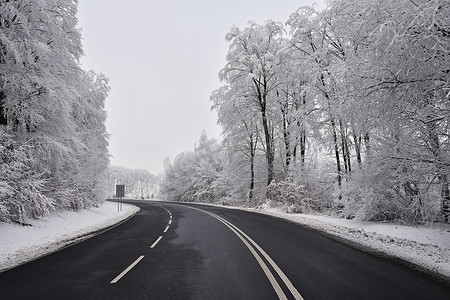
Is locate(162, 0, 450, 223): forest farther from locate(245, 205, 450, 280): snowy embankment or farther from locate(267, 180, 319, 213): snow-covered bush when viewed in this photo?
locate(245, 205, 450, 280): snowy embankment

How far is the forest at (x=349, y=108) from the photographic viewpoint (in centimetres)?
582

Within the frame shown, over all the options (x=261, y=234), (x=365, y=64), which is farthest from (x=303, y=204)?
(x=365, y=64)

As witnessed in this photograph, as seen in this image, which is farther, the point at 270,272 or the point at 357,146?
the point at 357,146

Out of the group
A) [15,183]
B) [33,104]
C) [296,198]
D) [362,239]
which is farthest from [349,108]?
[33,104]

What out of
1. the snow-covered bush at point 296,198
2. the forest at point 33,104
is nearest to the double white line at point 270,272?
the forest at point 33,104

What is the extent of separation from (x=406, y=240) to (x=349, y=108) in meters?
4.92

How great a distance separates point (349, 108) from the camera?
7.47m

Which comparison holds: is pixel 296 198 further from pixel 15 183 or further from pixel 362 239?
pixel 15 183

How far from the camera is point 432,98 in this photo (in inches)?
263

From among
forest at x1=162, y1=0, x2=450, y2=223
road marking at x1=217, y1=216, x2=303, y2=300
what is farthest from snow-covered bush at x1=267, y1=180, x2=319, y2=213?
road marking at x1=217, y1=216, x2=303, y2=300

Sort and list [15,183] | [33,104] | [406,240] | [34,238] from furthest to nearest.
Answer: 1. [33,104]
2. [34,238]
3. [15,183]
4. [406,240]

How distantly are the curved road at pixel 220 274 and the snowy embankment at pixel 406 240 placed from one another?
0.85m

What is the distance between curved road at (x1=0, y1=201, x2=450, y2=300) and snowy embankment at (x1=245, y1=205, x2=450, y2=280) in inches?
33.4

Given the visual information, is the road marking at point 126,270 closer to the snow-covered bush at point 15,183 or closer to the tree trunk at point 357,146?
the snow-covered bush at point 15,183
